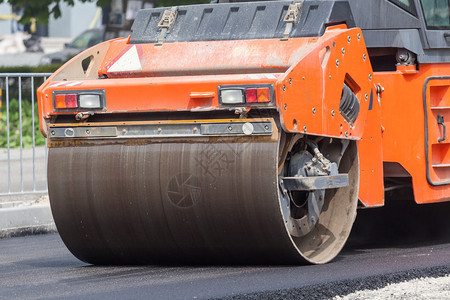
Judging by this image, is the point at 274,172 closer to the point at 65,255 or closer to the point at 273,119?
the point at 273,119

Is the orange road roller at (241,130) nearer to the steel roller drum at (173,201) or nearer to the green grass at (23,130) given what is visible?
the steel roller drum at (173,201)

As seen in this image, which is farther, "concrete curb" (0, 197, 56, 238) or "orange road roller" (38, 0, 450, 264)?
"concrete curb" (0, 197, 56, 238)

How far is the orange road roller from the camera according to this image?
6.20m

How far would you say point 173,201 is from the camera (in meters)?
6.31

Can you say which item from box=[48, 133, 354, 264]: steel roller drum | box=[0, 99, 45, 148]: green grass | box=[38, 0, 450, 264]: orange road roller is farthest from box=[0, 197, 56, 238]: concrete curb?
box=[48, 133, 354, 264]: steel roller drum

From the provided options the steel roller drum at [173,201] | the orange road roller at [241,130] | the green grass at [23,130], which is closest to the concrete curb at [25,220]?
the green grass at [23,130]

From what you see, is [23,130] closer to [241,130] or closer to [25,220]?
[25,220]

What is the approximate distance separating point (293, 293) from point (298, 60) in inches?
55.8

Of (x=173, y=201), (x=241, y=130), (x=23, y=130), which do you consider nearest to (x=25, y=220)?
(x=173, y=201)

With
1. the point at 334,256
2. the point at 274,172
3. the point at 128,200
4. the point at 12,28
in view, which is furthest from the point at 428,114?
the point at 12,28

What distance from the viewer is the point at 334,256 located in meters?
6.78

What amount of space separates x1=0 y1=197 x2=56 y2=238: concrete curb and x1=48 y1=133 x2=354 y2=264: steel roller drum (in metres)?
2.54

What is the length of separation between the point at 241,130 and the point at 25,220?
3683mm

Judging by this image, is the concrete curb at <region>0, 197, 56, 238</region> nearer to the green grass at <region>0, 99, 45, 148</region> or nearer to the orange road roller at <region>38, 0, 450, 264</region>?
the green grass at <region>0, 99, 45, 148</region>
